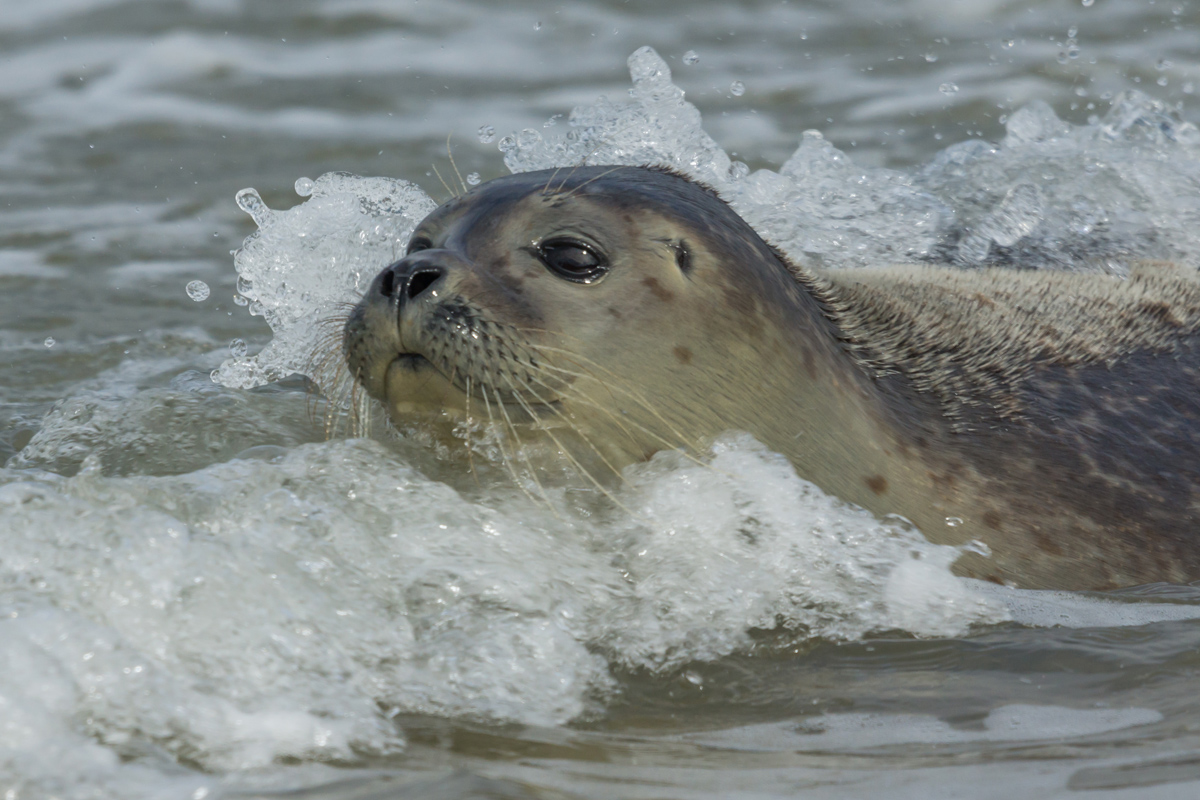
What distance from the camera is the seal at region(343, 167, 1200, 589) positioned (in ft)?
10.2

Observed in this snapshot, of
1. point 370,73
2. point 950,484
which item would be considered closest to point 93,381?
point 950,484

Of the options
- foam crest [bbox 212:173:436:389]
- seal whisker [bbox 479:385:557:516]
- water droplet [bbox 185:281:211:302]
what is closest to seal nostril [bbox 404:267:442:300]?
seal whisker [bbox 479:385:557:516]

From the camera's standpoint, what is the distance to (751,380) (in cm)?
332

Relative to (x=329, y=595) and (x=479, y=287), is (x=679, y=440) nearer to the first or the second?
(x=479, y=287)

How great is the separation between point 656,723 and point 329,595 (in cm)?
70

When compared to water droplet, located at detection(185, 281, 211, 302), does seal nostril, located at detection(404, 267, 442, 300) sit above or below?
below

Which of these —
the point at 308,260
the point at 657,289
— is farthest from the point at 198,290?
the point at 657,289

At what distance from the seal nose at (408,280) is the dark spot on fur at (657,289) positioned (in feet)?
1.57

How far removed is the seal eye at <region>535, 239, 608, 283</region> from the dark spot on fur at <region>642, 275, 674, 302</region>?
100mm

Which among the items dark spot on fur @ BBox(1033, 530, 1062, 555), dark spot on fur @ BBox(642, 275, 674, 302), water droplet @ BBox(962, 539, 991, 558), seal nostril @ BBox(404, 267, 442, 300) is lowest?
water droplet @ BBox(962, 539, 991, 558)

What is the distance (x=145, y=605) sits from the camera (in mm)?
2543

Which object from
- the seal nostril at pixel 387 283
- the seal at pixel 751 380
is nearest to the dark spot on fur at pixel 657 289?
the seal at pixel 751 380

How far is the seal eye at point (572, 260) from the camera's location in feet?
10.7

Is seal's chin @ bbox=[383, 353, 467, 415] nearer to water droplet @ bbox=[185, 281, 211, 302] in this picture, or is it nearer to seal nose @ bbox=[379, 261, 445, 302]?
seal nose @ bbox=[379, 261, 445, 302]
